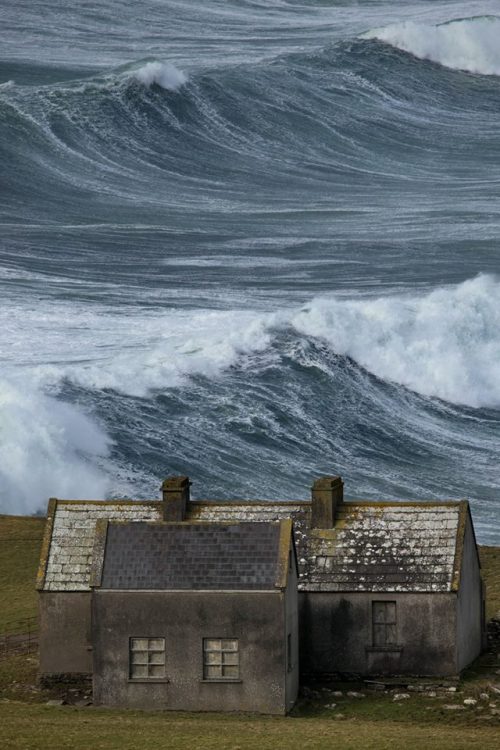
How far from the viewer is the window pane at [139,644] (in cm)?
2820

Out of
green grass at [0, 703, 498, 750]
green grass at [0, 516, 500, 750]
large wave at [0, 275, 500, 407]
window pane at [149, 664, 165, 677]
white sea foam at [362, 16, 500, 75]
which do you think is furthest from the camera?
white sea foam at [362, 16, 500, 75]

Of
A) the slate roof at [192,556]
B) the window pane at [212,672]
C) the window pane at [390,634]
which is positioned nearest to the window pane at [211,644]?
the window pane at [212,672]

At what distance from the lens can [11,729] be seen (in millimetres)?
25719

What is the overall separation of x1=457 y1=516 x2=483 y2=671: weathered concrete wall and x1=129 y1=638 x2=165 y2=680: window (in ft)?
13.7

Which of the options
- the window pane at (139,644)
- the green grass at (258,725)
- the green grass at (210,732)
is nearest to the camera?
the green grass at (210,732)

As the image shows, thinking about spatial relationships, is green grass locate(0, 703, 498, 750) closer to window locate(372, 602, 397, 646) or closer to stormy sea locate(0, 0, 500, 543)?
window locate(372, 602, 397, 646)

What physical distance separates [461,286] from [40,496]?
2192 centimetres

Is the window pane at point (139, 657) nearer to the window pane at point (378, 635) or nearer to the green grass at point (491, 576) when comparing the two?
the window pane at point (378, 635)

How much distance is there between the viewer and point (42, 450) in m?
46.6

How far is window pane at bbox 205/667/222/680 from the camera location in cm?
2797

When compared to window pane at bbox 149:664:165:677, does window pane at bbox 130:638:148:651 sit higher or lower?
higher

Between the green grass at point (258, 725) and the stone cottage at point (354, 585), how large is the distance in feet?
1.79

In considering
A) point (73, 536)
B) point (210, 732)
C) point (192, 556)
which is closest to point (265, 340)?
point (73, 536)

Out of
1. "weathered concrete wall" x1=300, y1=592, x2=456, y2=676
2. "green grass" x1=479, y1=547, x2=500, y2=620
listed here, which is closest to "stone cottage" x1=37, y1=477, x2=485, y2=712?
"weathered concrete wall" x1=300, y1=592, x2=456, y2=676
